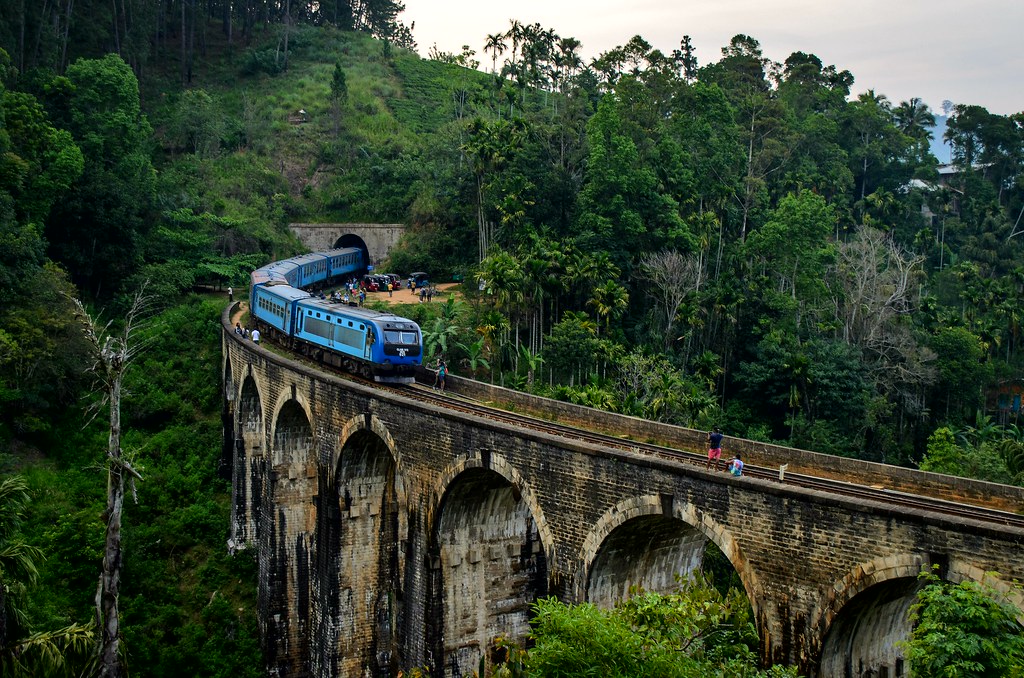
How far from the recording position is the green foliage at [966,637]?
13.1 m

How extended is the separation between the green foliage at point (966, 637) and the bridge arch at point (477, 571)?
12.8 meters

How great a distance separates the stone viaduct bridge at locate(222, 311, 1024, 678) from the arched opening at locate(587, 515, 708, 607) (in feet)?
0.18

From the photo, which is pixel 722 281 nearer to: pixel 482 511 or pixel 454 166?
pixel 454 166

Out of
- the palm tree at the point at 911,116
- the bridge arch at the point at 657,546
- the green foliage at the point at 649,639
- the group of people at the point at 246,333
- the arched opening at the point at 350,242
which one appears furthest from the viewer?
the palm tree at the point at 911,116

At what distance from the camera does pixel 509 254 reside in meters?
52.1

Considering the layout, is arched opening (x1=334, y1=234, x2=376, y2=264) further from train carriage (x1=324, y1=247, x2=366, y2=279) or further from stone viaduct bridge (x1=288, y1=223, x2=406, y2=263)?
train carriage (x1=324, y1=247, x2=366, y2=279)

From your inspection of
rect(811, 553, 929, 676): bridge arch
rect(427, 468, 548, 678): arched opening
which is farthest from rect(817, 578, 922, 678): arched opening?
rect(427, 468, 548, 678): arched opening

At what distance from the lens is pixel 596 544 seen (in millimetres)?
20125

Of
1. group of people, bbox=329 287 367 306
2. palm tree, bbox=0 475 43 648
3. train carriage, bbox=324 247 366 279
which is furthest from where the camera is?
train carriage, bbox=324 247 366 279

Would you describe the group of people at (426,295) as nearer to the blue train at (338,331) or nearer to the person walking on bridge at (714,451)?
the blue train at (338,331)

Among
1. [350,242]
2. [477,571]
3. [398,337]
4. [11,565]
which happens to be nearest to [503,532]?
[477,571]

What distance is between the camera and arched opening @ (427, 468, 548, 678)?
2581cm

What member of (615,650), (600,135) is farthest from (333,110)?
(615,650)

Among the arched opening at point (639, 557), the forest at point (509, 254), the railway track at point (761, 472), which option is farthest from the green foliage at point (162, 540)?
the arched opening at point (639, 557)
